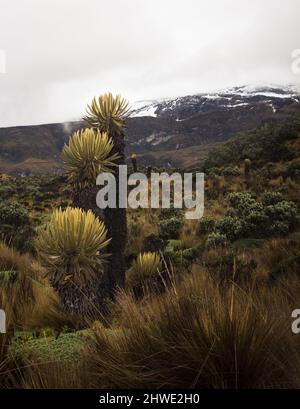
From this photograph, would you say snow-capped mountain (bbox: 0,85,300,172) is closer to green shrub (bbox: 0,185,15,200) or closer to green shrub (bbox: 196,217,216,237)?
green shrub (bbox: 0,185,15,200)

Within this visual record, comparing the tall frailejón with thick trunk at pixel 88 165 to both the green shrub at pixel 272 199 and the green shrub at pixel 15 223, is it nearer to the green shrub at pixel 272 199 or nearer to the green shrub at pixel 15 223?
the green shrub at pixel 15 223

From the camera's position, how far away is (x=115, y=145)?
668cm

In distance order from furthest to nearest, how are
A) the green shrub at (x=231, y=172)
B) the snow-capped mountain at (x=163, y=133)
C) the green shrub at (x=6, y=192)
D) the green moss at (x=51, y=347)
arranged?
the snow-capped mountain at (x=163, y=133)
the green shrub at (x=6, y=192)
the green shrub at (x=231, y=172)
the green moss at (x=51, y=347)

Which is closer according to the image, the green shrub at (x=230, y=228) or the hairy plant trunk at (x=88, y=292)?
the hairy plant trunk at (x=88, y=292)

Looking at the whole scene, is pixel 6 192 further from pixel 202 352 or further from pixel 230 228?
pixel 202 352

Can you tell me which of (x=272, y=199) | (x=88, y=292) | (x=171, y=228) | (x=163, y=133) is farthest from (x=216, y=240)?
(x=163, y=133)

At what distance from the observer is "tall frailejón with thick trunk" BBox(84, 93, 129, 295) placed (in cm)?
612

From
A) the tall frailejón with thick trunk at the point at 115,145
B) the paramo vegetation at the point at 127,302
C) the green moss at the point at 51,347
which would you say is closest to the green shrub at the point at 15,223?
the paramo vegetation at the point at 127,302

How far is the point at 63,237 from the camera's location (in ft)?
16.6

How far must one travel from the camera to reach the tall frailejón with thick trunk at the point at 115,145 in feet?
20.1

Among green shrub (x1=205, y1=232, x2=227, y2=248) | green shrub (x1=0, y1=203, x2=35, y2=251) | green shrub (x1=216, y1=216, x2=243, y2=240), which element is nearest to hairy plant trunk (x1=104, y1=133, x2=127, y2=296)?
green shrub (x1=205, y1=232, x2=227, y2=248)

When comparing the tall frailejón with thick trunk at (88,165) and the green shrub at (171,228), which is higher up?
the tall frailejón with thick trunk at (88,165)

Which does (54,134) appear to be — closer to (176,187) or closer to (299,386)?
(176,187)
